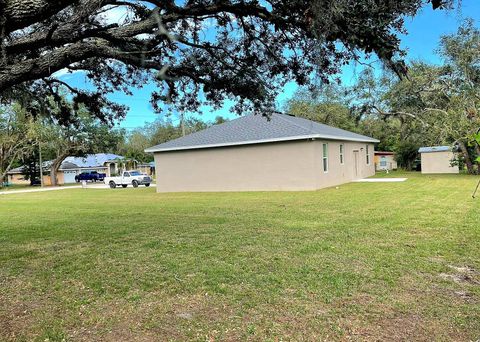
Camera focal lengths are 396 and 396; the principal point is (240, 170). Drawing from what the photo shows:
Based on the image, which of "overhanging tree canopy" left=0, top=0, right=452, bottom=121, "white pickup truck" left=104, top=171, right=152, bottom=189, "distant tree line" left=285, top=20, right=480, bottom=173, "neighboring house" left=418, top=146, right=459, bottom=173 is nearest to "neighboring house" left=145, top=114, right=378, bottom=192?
"distant tree line" left=285, top=20, right=480, bottom=173

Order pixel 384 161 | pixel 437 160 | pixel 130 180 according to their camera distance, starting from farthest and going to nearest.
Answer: pixel 384 161
pixel 130 180
pixel 437 160

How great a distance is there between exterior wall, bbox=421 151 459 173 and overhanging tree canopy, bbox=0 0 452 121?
84.8ft

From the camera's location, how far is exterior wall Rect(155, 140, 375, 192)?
754 inches

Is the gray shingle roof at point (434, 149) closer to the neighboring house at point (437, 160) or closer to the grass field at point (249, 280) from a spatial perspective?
the neighboring house at point (437, 160)

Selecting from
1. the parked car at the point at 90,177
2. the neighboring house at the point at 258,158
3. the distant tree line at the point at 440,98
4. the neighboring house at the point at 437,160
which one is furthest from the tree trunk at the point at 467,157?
the parked car at the point at 90,177

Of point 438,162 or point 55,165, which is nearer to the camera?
point 438,162

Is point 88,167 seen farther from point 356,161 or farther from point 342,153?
point 342,153

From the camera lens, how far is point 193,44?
685 centimetres

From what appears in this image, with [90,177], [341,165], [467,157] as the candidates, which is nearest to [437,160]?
[467,157]

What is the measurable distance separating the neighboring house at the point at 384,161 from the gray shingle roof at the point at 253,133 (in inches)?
690

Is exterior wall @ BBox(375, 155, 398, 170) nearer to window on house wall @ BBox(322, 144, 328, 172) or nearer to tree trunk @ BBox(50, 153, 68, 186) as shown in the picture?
window on house wall @ BBox(322, 144, 328, 172)

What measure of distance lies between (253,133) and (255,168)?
1.89 m

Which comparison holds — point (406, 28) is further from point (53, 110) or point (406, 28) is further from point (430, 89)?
point (430, 89)

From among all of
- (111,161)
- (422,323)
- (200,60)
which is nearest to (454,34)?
(200,60)
